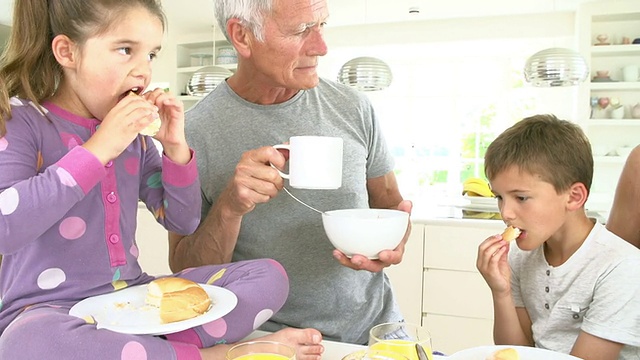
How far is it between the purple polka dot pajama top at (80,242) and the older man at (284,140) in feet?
0.58

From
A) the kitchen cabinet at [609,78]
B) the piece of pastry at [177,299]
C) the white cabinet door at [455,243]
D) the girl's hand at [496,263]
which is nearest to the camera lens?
the piece of pastry at [177,299]

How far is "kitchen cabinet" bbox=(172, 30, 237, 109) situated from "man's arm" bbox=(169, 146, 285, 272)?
5.42 metres

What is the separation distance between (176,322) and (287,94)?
2.65 ft

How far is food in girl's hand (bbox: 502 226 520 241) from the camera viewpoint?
3.83 ft

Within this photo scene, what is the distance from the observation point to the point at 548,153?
1196 mm

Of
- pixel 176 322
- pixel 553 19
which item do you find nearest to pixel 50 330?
pixel 176 322

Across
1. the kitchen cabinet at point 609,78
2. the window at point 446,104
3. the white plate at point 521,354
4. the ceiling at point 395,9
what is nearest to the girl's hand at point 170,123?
the white plate at point 521,354

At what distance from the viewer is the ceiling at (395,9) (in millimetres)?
5297

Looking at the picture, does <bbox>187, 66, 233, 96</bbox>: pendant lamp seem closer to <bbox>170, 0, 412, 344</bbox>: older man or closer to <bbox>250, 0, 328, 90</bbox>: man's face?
<bbox>170, 0, 412, 344</bbox>: older man

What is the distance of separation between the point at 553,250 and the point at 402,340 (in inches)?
27.3

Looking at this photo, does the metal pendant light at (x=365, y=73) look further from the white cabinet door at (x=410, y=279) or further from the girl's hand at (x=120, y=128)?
the girl's hand at (x=120, y=128)

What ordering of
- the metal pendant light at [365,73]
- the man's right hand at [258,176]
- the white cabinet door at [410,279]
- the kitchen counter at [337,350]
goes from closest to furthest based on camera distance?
the kitchen counter at [337,350] < the man's right hand at [258,176] < the white cabinet door at [410,279] < the metal pendant light at [365,73]

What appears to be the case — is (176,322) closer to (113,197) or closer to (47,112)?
(113,197)

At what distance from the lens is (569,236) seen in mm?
1212
